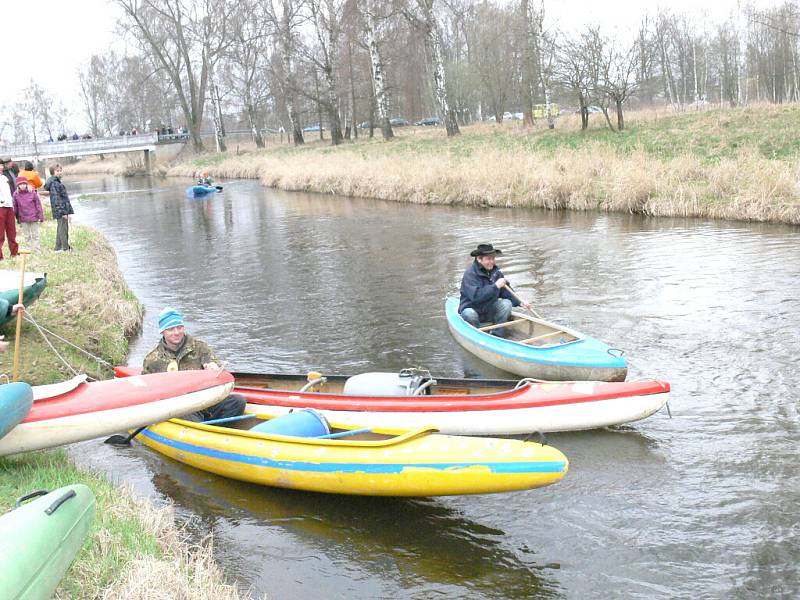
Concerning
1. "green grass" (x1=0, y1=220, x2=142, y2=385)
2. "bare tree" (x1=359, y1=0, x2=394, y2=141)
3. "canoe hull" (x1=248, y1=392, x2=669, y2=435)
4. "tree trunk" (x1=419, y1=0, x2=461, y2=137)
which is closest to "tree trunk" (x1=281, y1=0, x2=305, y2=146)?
"bare tree" (x1=359, y1=0, x2=394, y2=141)

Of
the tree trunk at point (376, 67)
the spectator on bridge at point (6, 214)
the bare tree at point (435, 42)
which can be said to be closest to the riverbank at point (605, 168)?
the bare tree at point (435, 42)

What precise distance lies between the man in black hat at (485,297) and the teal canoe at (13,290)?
472cm

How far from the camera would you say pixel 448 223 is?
1850cm

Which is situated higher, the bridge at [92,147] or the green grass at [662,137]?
the bridge at [92,147]

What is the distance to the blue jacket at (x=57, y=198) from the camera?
499 inches

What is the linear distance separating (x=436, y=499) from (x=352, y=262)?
9415 mm

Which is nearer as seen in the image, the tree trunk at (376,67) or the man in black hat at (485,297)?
the man in black hat at (485,297)

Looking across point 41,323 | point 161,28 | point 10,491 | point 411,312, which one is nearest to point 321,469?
point 10,491

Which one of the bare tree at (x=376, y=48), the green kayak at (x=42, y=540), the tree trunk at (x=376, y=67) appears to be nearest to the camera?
the green kayak at (x=42, y=540)

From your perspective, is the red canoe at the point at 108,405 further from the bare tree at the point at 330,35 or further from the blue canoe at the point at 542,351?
the bare tree at the point at 330,35

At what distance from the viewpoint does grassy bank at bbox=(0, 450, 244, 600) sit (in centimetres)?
390

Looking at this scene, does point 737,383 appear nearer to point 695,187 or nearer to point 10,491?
point 10,491

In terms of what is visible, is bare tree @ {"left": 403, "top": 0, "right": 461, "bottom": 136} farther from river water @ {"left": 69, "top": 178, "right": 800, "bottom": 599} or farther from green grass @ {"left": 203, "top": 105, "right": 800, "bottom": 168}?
river water @ {"left": 69, "top": 178, "right": 800, "bottom": 599}

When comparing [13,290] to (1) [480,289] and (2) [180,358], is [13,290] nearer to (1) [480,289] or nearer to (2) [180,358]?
(2) [180,358]
